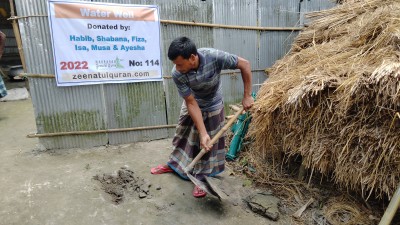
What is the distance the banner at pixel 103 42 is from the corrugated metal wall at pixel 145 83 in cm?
11

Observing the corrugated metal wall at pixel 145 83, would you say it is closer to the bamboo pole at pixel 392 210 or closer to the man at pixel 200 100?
the man at pixel 200 100

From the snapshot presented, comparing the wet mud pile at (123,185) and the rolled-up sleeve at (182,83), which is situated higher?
the rolled-up sleeve at (182,83)

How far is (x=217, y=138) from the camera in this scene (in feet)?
8.79

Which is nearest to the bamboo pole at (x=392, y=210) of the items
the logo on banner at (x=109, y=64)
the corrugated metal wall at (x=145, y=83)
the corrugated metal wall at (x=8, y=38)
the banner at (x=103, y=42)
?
the corrugated metal wall at (x=145, y=83)

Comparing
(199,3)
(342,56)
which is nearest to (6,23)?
(199,3)

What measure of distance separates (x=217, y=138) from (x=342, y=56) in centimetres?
162

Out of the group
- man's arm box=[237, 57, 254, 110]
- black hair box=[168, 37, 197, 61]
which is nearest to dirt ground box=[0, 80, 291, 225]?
man's arm box=[237, 57, 254, 110]

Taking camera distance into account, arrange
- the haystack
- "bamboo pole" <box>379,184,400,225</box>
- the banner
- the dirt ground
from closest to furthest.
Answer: "bamboo pole" <box>379,184,400,225</box> < the haystack < the dirt ground < the banner

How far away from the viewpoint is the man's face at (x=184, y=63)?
88.1 inches

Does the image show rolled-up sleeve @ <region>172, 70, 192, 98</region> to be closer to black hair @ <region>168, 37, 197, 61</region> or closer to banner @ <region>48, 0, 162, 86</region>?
black hair @ <region>168, 37, 197, 61</region>

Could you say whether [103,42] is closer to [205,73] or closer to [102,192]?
[205,73]

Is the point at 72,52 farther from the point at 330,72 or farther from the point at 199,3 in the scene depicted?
the point at 330,72

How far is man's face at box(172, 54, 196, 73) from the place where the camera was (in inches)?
88.1

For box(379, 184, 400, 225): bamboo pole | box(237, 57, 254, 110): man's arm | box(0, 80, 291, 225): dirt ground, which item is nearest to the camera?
box(379, 184, 400, 225): bamboo pole
